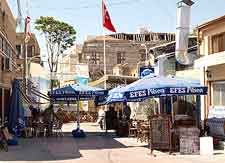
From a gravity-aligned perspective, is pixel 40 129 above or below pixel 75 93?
below

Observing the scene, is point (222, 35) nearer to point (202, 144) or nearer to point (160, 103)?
point (202, 144)

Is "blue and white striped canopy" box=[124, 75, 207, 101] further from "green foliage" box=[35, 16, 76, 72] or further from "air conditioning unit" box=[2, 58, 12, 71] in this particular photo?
"green foliage" box=[35, 16, 76, 72]

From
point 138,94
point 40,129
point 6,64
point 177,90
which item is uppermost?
point 6,64

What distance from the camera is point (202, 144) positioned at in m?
16.9

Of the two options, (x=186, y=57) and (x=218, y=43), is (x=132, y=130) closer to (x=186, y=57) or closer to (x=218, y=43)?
(x=186, y=57)

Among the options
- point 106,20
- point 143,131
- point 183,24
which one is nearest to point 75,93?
point 143,131

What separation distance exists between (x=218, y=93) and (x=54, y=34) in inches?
1554

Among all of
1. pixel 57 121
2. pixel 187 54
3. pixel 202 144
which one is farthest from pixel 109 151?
pixel 57 121

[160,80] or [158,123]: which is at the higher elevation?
[160,80]

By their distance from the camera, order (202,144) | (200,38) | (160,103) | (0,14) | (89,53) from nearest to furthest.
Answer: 1. (202,144)
2. (200,38)
3. (0,14)
4. (160,103)
5. (89,53)

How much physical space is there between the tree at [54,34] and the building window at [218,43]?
124ft

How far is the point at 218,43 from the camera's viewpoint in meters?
19.8

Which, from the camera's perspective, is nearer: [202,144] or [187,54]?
[202,144]

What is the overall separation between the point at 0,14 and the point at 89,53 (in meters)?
54.2
